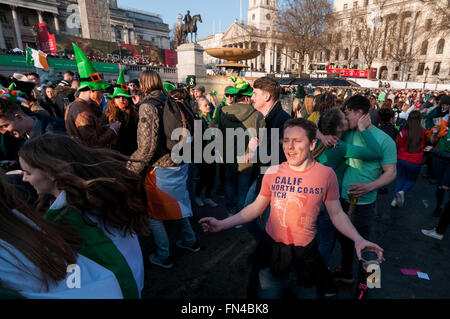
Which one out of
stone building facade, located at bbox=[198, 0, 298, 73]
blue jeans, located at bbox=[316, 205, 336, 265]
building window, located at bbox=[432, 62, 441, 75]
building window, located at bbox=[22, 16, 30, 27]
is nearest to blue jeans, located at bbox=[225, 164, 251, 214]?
blue jeans, located at bbox=[316, 205, 336, 265]

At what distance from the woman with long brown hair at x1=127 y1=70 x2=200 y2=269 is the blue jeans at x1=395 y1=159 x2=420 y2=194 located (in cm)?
429

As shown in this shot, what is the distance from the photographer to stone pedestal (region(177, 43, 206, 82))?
1722cm

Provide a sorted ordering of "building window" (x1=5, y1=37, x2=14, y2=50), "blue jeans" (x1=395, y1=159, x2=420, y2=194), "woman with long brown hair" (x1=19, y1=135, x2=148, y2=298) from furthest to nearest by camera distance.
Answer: "building window" (x1=5, y1=37, x2=14, y2=50) → "blue jeans" (x1=395, y1=159, x2=420, y2=194) → "woman with long brown hair" (x1=19, y1=135, x2=148, y2=298)

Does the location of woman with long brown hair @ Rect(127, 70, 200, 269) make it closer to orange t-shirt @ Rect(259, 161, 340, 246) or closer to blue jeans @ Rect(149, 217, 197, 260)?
blue jeans @ Rect(149, 217, 197, 260)

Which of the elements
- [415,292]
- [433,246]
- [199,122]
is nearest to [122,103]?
[199,122]

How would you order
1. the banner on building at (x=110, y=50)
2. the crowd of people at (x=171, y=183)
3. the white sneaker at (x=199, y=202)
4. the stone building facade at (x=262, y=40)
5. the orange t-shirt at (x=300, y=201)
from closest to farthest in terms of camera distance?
the crowd of people at (x=171, y=183)
the orange t-shirt at (x=300, y=201)
the white sneaker at (x=199, y=202)
the banner on building at (x=110, y=50)
the stone building facade at (x=262, y=40)

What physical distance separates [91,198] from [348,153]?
225cm

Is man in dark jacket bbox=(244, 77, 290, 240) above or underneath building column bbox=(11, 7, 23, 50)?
underneath

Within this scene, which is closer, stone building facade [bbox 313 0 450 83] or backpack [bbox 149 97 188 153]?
backpack [bbox 149 97 188 153]

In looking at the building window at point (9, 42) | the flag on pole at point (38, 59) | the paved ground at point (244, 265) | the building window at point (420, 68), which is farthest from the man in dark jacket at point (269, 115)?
the building window at point (420, 68)

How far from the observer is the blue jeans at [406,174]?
468 centimetres

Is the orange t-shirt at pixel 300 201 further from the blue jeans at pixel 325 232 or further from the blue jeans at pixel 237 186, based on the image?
the blue jeans at pixel 237 186

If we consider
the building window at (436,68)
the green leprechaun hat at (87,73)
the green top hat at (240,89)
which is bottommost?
the green top hat at (240,89)

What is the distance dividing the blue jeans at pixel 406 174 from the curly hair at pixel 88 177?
16.9ft
